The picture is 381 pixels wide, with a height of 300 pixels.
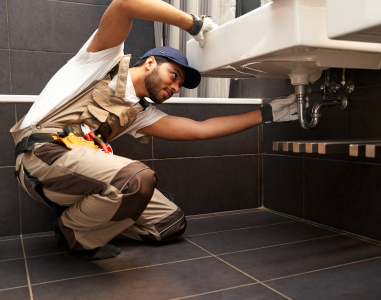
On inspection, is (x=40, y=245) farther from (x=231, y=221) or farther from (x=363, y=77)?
(x=363, y=77)

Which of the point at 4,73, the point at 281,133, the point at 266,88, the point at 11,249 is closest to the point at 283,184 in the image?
the point at 281,133

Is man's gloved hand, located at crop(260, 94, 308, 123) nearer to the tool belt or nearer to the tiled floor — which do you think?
the tiled floor

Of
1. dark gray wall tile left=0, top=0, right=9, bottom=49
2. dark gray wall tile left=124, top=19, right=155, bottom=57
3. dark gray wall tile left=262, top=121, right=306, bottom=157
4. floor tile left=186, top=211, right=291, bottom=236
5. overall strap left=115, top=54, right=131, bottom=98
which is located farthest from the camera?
dark gray wall tile left=124, top=19, right=155, bottom=57

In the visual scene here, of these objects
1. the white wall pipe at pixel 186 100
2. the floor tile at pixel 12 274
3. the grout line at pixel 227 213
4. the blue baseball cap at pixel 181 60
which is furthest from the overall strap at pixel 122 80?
the grout line at pixel 227 213

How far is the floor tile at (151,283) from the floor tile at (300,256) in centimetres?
8

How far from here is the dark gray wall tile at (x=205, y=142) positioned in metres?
1.92

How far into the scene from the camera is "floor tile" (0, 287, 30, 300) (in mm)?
1055

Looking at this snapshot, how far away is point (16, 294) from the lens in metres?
1.08

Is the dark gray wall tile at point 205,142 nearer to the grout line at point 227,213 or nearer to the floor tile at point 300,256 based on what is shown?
the grout line at point 227,213

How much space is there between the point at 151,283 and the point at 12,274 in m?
0.48

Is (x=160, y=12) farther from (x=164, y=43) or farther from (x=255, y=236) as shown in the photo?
(x=164, y=43)

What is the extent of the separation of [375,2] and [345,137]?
1.06 metres

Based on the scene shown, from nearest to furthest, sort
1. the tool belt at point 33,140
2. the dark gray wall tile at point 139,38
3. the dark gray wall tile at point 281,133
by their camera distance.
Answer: the tool belt at point 33,140 → the dark gray wall tile at point 281,133 → the dark gray wall tile at point 139,38

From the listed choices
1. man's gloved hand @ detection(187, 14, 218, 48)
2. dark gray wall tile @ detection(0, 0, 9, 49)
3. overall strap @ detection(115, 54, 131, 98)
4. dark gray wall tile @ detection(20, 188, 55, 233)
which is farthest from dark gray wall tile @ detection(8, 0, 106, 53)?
man's gloved hand @ detection(187, 14, 218, 48)
